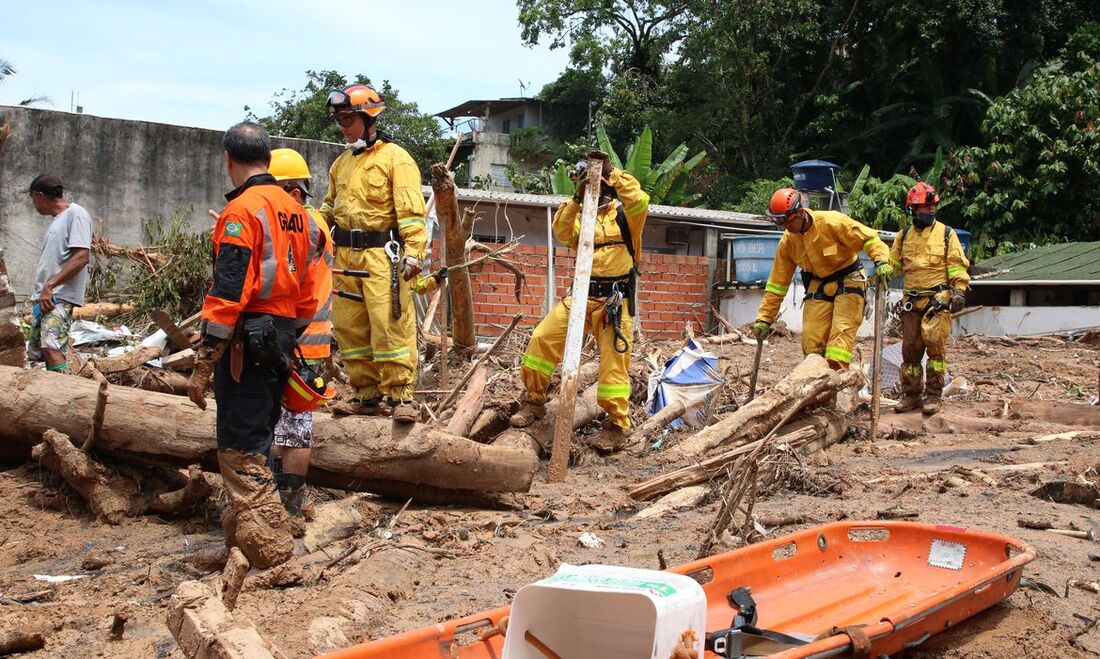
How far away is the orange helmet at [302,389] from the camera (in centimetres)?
459

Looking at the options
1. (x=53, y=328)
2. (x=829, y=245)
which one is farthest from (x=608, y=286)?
(x=53, y=328)

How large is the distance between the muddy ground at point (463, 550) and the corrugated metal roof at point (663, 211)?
825 centimetres

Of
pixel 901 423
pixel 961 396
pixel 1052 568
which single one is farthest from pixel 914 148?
pixel 1052 568

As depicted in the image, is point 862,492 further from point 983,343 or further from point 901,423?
point 983,343

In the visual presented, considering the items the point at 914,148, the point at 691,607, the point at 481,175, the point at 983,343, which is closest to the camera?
the point at 691,607

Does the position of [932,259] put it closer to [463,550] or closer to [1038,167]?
[463,550]

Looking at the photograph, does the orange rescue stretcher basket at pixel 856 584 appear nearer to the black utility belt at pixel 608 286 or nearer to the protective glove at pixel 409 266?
the protective glove at pixel 409 266

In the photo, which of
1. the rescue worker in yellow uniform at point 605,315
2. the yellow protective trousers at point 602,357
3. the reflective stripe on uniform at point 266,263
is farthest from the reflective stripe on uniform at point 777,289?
the reflective stripe on uniform at point 266,263

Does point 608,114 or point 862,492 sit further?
point 608,114

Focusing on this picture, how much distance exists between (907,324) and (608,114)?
811 inches

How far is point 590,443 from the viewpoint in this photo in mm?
7699

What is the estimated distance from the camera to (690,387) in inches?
336

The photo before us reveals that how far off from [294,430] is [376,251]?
1.20 metres

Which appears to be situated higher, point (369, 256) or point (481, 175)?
point (481, 175)
